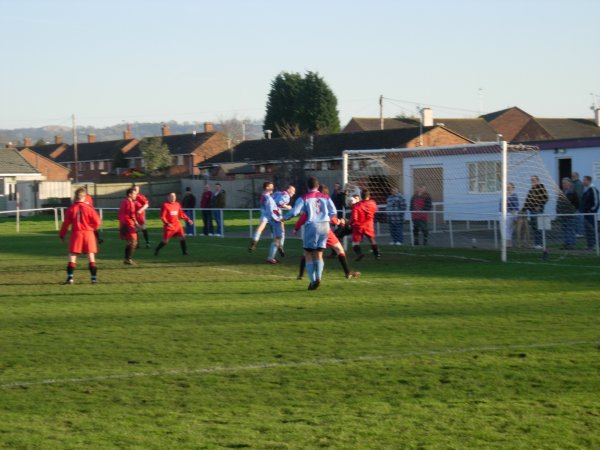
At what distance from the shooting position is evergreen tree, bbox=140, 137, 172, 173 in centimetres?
9200

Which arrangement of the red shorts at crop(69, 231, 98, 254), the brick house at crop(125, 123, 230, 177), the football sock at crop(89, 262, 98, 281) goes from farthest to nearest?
1. the brick house at crop(125, 123, 230, 177)
2. the football sock at crop(89, 262, 98, 281)
3. the red shorts at crop(69, 231, 98, 254)

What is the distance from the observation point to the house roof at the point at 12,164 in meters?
68.7

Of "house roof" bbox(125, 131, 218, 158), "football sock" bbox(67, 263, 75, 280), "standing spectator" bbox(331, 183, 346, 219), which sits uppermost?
"house roof" bbox(125, 131, 218, 158)

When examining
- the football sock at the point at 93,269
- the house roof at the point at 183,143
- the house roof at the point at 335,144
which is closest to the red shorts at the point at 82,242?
the football sock at the point at 93,269

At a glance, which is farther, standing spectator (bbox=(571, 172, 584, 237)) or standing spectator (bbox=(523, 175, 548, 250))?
standing spectator (bbox=(523, 175, 548, 250))

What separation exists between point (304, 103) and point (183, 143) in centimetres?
2110

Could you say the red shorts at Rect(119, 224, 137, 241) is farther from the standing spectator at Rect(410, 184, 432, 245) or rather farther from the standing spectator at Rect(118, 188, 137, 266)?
the standing spectator at Rect(410, 184, 432, 245)

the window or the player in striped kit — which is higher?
the window

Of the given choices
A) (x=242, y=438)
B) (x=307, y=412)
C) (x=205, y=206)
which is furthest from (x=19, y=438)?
(x=205, y=206)

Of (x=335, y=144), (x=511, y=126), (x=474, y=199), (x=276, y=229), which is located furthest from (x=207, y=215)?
(x=511, y=126)

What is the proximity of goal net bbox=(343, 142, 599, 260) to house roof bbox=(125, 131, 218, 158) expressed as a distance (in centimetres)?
7226

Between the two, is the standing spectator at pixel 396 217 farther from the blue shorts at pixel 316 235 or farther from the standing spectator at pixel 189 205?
the blue shorts at pixel 316 235

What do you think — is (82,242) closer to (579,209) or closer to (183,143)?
(579,209)

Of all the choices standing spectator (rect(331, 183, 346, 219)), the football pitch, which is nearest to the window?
standing spectator (rect(331, 183, 346, 219))
